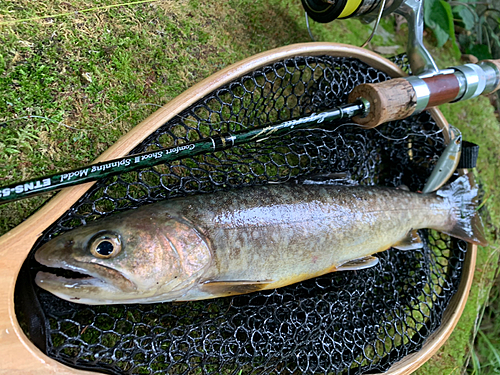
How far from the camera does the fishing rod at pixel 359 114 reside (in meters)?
1.52

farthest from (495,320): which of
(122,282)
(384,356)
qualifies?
(122,282)

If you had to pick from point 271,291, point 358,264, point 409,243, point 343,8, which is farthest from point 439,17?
point 271,291

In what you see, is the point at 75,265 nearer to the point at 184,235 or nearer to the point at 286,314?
the point at 184,235

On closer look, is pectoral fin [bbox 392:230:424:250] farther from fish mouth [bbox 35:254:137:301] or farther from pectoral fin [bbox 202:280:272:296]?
fish mouth [bbox 35:254:137:301]

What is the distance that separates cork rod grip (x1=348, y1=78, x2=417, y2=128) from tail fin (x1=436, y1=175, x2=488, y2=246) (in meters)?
0.69

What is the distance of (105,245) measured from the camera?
1477mm

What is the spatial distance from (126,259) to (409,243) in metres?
1.73

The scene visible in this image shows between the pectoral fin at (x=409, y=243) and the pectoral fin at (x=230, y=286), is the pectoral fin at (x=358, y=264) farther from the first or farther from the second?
the pectoral fin at (x=230, y=286)

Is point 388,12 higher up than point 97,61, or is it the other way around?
point 388,12

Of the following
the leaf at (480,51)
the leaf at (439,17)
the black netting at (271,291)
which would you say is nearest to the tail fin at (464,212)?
the black netting at (271,291)

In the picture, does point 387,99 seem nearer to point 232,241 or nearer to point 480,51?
point 232,241

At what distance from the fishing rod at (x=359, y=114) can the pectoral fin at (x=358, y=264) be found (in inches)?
31.3

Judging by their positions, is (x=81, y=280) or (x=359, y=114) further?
(x=359, y=114)

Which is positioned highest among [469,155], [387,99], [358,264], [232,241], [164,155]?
[387,99]
